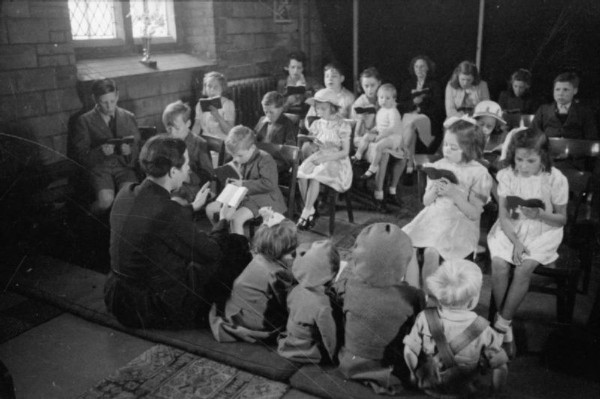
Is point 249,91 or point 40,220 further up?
point 249,91

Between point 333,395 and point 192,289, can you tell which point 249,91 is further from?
point 333,395

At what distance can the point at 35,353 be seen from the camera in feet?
10.5

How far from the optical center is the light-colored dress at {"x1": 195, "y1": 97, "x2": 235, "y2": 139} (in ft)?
19.1

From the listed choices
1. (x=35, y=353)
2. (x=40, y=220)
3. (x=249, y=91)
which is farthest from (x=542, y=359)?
(x=249, y=91)

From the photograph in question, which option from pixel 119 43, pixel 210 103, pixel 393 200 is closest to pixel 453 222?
pixel 393 200

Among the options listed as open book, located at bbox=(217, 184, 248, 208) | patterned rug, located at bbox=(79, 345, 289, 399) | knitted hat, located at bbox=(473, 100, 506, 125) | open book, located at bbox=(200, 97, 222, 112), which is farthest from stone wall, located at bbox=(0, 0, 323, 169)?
knitted hat, located at bbox=(473, 100, 506, 125)

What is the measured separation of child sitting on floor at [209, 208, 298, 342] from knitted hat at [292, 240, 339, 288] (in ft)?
0.84

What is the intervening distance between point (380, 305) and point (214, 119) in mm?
3803

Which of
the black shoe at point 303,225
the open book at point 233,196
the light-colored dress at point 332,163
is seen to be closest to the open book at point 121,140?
the open book at point 233,196

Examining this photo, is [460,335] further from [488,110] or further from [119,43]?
[119,43]

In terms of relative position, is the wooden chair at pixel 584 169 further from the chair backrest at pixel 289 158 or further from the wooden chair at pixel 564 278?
the chair backrest at pixel 289 158

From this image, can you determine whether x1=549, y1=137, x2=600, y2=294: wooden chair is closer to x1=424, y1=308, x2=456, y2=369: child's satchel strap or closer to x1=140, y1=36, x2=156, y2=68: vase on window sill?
x1=424, y1=308, x2=456, y2=369: child's satchel strap

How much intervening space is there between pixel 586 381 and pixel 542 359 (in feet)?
0.87

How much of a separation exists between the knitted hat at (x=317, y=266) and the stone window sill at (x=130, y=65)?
3.71 meters
